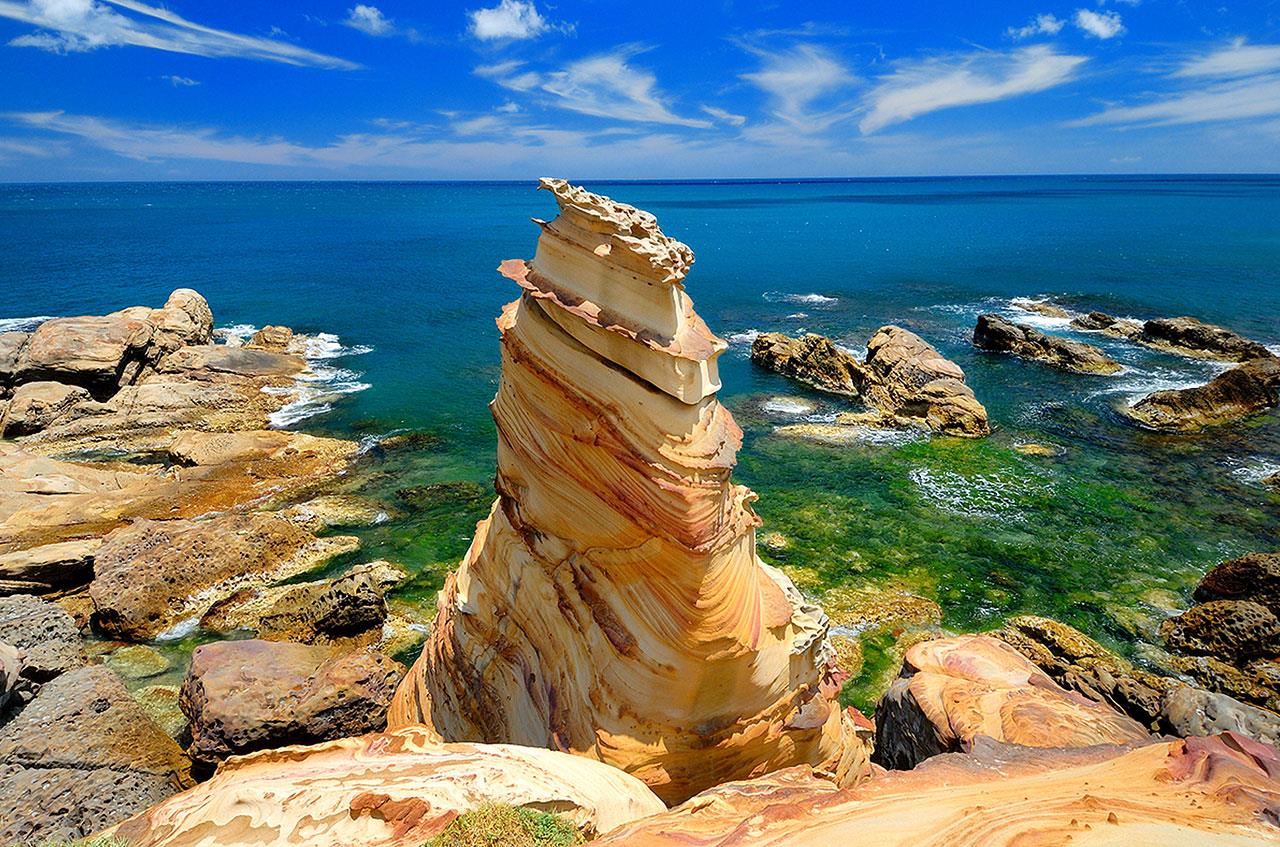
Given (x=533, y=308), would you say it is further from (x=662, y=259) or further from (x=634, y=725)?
(x=634, y=725)

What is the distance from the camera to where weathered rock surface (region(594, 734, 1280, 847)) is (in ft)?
13.4

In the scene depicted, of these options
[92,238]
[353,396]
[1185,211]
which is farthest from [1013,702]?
[1185,211]

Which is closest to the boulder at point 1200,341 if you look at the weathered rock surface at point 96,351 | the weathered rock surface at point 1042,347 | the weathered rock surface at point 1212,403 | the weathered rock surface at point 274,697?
the weathered rock surface at point 1042,347

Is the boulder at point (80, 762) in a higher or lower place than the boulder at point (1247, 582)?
lower

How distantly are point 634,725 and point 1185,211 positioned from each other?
139759 mm

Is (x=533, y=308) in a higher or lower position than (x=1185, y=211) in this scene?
lower

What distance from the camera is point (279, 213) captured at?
129 metres

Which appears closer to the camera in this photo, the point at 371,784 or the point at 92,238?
the point at 371,784

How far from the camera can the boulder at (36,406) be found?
2209cm

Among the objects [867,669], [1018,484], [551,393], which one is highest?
[551,393]

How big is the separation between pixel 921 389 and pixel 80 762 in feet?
76.2

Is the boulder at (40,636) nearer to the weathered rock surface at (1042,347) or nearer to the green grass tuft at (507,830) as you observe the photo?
the green grass tuft at (507,830)

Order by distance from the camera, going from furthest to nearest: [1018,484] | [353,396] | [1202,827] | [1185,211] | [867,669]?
[1185,211]
[353,396]
[1018,484]
[867,669]
[1202,827]

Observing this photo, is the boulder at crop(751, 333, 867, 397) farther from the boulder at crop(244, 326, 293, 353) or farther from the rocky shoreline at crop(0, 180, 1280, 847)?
the boulder at crop(244, 326, 293, 353)
